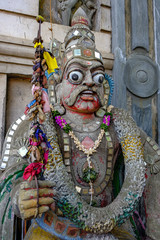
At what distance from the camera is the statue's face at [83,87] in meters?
2.12

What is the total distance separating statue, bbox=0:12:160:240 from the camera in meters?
1.74

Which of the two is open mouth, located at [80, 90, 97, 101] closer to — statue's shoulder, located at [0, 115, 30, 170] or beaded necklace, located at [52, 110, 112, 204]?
beaded necklace, located at [52, 110, 112, 204]

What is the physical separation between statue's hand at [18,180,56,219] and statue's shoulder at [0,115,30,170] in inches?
24.5

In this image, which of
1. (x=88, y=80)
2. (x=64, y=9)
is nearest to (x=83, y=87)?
(x=88, y=80)

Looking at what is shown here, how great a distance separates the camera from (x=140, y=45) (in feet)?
10.4

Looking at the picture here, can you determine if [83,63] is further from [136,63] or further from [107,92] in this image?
[136,63]

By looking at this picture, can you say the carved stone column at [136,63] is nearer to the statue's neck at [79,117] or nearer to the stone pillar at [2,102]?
the statue's neck at [79,117]

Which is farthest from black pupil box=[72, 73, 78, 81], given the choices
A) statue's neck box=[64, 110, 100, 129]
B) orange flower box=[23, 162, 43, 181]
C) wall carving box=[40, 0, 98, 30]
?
wall carving box=[40, 0, 98, 30]

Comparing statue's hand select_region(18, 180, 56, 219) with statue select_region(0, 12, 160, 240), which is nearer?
statue's hand select_region(18, 180, 56, 219)

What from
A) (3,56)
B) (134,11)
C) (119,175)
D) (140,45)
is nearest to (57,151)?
(119,175)

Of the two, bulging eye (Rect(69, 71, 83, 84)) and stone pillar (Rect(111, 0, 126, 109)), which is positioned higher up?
stone pillar (Rect(111, 0, 126, 109))

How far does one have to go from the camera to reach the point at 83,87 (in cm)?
210

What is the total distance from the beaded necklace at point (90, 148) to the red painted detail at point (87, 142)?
0.02 metres

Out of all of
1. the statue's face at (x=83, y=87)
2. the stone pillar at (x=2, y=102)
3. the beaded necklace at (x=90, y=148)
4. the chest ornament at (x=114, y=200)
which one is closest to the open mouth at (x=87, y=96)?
the statue's face at (x=83, y=87)
